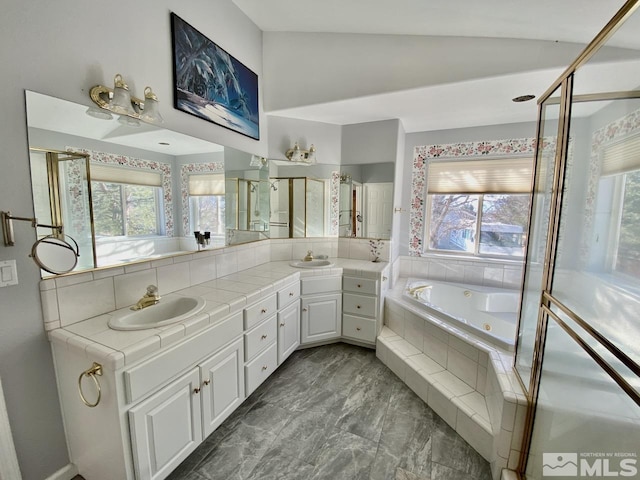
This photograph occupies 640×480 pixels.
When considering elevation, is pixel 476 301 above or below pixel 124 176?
below

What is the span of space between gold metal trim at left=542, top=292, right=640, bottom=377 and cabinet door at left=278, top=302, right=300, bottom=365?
1.75 m

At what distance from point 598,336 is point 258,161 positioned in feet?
8.54

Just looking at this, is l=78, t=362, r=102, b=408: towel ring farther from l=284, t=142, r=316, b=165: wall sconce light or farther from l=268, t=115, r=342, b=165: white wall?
l=284, t=142, r=316, b=165: wall sconce light

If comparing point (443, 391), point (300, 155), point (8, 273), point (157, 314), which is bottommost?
point (443, 391)

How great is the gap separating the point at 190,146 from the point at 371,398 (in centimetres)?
228

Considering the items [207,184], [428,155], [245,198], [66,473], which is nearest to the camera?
[66,473]

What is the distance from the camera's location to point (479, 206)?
3271 millimetres

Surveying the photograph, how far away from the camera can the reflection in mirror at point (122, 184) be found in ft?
3.99

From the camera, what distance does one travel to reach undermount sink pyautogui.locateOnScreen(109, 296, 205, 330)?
1262mm

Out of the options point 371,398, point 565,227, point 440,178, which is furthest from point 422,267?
point 565,227

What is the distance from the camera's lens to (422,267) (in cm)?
349

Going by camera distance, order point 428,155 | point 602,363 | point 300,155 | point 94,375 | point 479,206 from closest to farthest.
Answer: point 602,363 < point 94,375 < point 300,155 < point 479,206 < point 428,155

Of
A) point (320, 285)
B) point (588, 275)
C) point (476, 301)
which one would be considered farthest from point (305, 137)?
point (476, 301)

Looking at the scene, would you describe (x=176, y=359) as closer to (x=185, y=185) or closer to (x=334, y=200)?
(x=185, y=185)
